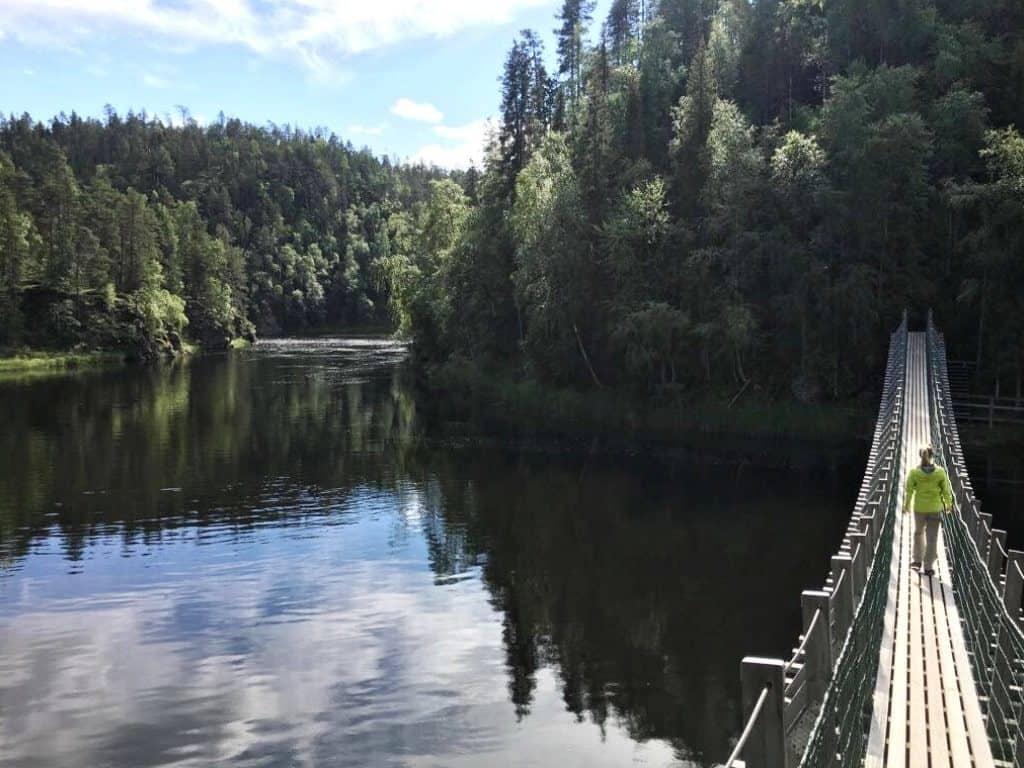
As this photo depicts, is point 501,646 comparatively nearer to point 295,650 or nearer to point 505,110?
point 295,650

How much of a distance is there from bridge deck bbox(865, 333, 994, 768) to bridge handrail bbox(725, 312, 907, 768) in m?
0.32

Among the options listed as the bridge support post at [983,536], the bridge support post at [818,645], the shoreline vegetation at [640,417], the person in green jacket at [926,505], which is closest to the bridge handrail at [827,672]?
the bridge support post at [818,645]

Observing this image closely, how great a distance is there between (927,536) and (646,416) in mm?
38574

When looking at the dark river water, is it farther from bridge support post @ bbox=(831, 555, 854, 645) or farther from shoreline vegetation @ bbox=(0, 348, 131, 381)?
shoreline vegetation @ bbox=(0, 348, 131, 381)

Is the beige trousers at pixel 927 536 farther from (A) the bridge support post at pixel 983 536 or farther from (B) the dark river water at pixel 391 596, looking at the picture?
(B) the dark river water at pixel 391 596

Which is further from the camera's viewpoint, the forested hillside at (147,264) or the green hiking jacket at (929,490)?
the forested hillside at (147,264)

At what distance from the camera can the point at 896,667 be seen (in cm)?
983

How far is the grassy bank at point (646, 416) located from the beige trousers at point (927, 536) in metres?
34.5

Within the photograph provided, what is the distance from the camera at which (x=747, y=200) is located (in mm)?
50406

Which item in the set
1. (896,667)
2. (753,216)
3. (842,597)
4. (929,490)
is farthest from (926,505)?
(753,216)

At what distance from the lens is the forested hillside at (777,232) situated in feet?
158

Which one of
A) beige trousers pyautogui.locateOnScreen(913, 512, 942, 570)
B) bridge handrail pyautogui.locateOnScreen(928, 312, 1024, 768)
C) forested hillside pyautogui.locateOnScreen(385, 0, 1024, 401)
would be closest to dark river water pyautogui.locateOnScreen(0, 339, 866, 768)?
beige trousers pyautogui.locateOnScreen(913, 512, 942, 570)

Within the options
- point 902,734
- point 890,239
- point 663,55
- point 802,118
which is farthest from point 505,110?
point 902,734

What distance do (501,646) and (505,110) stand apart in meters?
60.8
